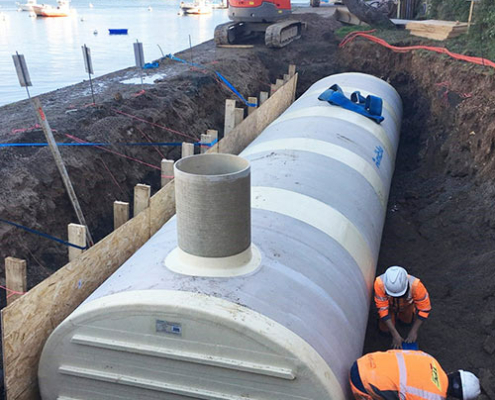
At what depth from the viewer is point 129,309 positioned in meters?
3.86

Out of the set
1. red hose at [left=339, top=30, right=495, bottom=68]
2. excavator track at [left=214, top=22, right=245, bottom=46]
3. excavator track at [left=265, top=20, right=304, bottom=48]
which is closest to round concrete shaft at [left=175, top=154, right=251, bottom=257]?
red hose at [left=339, top=30, right=495, bottom=68]

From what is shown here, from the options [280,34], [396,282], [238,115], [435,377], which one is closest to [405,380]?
[435,377]

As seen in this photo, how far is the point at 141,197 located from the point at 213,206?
7.28 feet

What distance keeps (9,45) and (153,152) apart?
24.4 meters

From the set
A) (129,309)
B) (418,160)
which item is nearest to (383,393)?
(129,309)

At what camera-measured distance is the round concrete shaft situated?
12.7 feet

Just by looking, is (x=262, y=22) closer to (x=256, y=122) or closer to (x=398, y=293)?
(x=256, y=122)

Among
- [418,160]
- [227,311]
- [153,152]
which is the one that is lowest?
[418,160]

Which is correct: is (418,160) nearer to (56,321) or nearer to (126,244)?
(126,244)

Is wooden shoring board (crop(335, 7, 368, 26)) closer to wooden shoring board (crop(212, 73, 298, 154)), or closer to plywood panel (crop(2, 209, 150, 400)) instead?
wooden shoring board (crop(212, 73, 298, 154))

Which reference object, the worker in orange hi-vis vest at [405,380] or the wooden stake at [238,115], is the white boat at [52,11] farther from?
the worker in orange hi-vis vest at [405,380]

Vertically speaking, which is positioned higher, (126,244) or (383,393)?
(126,244)

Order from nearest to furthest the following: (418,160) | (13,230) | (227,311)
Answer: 1. (227,311)
2. (13,230)
3. (418,160)

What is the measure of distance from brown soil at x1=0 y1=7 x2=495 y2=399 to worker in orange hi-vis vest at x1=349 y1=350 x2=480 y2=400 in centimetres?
122
